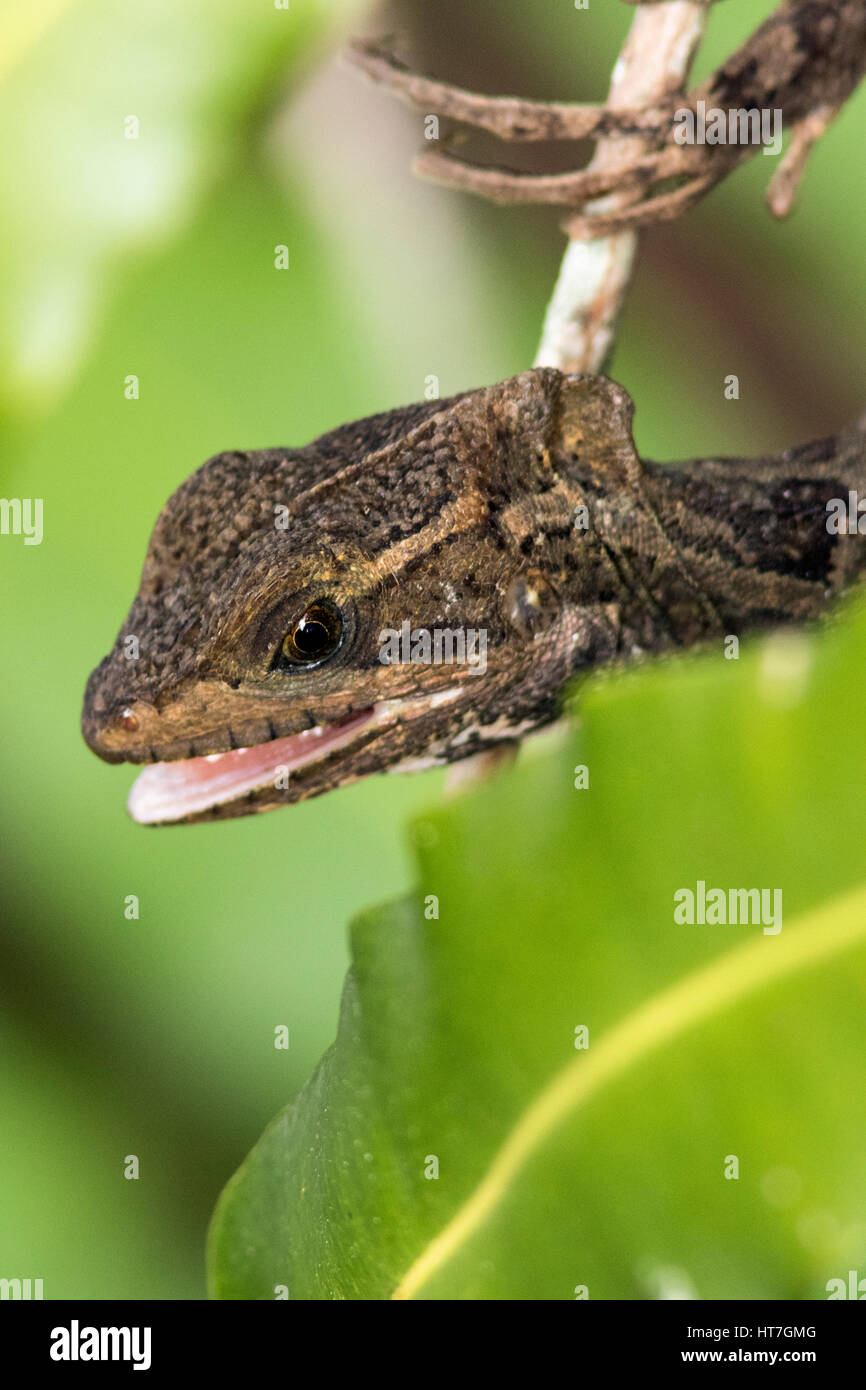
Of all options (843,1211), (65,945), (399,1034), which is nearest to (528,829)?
(399,1034)

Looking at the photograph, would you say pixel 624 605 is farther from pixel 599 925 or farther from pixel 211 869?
pixel 211 869

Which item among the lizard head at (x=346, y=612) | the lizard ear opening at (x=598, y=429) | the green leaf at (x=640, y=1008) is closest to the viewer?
the green leaf at (x=640, y=1008)

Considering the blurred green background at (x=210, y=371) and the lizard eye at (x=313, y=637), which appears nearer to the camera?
the lizard eye at (x=313, y=637)

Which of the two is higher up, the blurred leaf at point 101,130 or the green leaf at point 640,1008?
the blurred leaf at point 101,130

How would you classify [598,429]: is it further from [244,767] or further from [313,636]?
[244,767]

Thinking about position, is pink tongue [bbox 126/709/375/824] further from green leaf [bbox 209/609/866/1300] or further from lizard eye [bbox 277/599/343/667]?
green leaf [bbox 209/609/866/1300]

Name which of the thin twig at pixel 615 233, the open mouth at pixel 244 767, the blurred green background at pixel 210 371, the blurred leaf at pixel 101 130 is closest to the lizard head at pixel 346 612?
the open mouth at pixel 244 767

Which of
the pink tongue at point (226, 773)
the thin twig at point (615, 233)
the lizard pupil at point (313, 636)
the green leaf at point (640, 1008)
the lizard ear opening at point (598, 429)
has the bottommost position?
the green leaf at point (640, 1008)

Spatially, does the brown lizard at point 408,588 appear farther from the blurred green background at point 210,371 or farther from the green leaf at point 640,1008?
the blurred green background at point 210,371

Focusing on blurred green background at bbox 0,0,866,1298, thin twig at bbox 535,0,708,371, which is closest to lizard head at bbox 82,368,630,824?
thin twig at bbox 535,0,708,371
